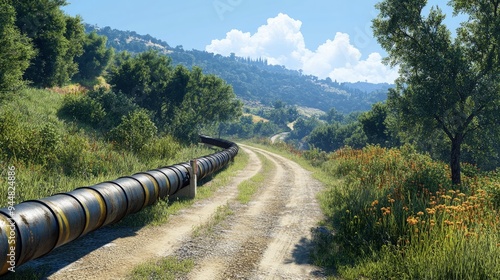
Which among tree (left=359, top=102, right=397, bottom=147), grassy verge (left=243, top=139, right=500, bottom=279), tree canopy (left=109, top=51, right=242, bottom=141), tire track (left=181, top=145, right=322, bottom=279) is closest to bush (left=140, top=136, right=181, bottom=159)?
tire track (left=181, top=145, right=322, bottom=279)

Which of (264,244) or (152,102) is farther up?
(152,102)

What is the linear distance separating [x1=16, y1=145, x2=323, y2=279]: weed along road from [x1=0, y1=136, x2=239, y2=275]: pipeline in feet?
2.70

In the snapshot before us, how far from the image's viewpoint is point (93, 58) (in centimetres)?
7681

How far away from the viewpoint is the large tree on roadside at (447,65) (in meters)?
18.0

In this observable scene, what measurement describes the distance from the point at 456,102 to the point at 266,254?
52.6 feet

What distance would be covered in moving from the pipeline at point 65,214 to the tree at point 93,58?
71.9m

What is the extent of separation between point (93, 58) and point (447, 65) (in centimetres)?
7890

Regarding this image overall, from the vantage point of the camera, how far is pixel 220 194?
18.2 m

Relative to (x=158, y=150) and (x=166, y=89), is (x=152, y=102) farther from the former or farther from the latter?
(x=158, y=150)

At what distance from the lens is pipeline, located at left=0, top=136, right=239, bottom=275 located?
630 cm

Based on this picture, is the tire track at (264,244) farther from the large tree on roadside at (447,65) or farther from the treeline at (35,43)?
the treeline at (35,43)

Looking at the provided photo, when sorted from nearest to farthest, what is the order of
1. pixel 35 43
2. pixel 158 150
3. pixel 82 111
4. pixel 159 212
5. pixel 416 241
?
pixel 416 241 < pixel 159 212 < pixel 158 150 < pixel 82 111 < pixel 35 43

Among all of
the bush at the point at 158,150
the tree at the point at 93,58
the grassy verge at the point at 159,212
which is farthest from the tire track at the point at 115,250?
the tree at the point at 93,58

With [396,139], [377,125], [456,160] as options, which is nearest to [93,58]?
[377,125]
